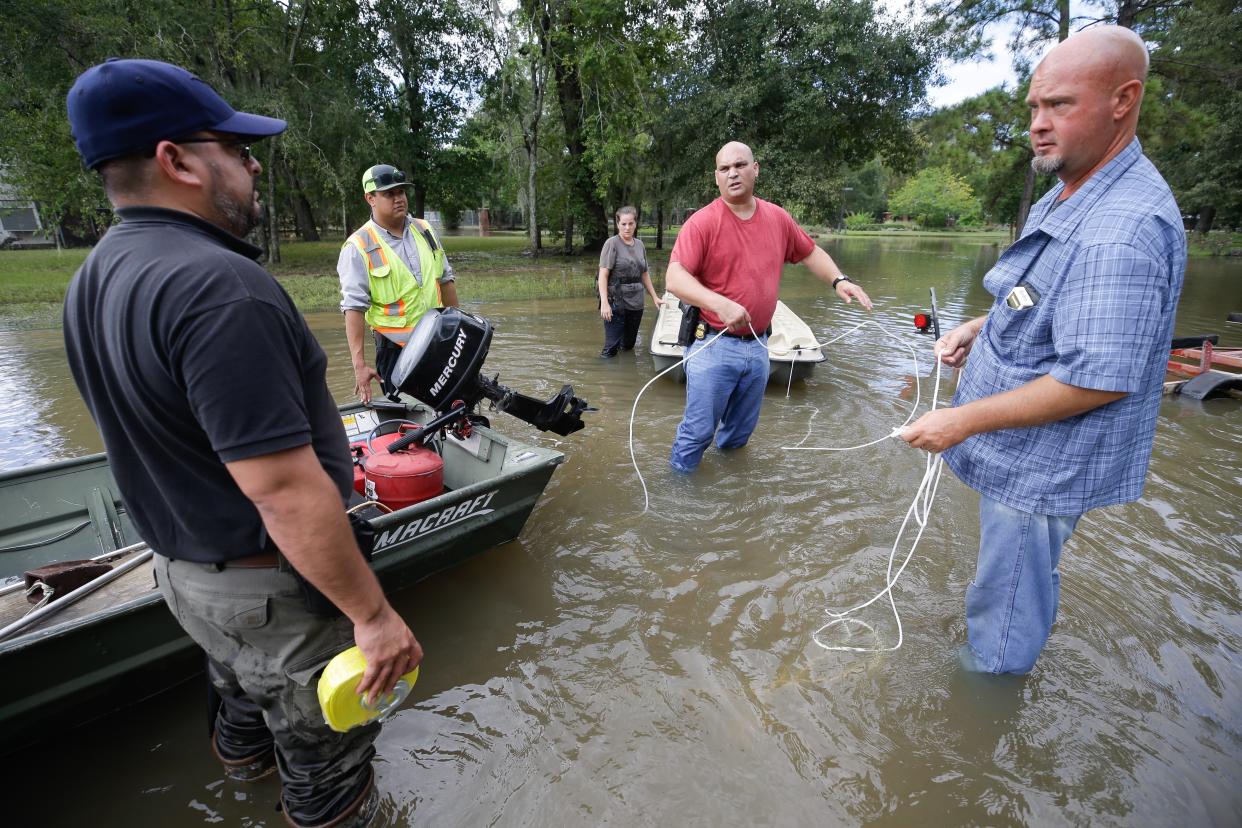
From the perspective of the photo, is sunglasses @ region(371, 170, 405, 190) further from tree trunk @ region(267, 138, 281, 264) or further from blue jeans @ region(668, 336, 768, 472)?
tree trunk @ region(267, 138, 281, 264)

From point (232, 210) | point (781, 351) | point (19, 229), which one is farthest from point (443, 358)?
point (19, 229)

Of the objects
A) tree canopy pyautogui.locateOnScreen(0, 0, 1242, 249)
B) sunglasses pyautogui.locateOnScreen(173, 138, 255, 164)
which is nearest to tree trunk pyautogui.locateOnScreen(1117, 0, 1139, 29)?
tree canopy pyautogui.locateOnScreen(0, 0, 1242, 249)

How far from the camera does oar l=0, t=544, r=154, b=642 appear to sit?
2.02 metres

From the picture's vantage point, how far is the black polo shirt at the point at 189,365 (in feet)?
3.81

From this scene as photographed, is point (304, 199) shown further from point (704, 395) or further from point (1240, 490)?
point (1240, 490)

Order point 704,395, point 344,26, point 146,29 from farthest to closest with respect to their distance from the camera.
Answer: point 344,26 → point 146,29 → point 704,395

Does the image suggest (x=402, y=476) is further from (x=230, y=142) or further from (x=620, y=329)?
(x=620, y=329)

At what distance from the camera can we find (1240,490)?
181 inches

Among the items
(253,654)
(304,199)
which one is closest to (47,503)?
(253,654)

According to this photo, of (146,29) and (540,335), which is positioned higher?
(146,29)

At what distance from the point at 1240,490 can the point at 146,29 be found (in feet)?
65.0

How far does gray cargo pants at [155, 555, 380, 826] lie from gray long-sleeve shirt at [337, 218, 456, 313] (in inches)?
97.7

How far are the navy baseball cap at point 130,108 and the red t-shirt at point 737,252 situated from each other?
107 inches

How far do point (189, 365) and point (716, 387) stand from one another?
324 centimetres
